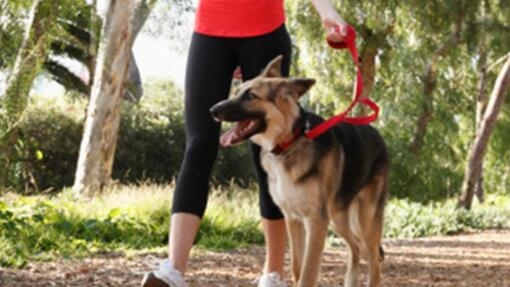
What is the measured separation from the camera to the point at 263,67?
4930 mm

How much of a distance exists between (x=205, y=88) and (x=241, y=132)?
1.42 feet

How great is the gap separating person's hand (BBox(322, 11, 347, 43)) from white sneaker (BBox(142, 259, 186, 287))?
1549 mm

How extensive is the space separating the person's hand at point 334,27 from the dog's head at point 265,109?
14.0 inches

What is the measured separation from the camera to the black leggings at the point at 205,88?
4762mm

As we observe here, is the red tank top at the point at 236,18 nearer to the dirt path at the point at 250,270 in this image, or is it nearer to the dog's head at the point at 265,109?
the dog's head at the point at 265,109

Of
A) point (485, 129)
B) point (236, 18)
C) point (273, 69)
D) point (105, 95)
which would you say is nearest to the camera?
point (273, 69)

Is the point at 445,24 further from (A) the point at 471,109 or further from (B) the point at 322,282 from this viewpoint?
(B) the point at 322,282

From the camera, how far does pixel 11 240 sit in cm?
773

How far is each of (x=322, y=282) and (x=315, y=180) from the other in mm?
2426

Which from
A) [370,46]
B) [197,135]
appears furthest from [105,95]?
[197,135]

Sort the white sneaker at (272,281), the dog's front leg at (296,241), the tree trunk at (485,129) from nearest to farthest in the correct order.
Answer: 1. the dog's front leg at (296,241)
2. the white sneaker at (272,281)
3. the tree trunk at (485,129)

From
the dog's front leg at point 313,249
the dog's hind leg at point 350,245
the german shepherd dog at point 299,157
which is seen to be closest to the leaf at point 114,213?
the dog's hind leg at point 350,245

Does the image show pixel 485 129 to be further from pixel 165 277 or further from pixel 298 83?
pixel 165 277

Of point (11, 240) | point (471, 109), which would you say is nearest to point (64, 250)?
point (11, 240)
